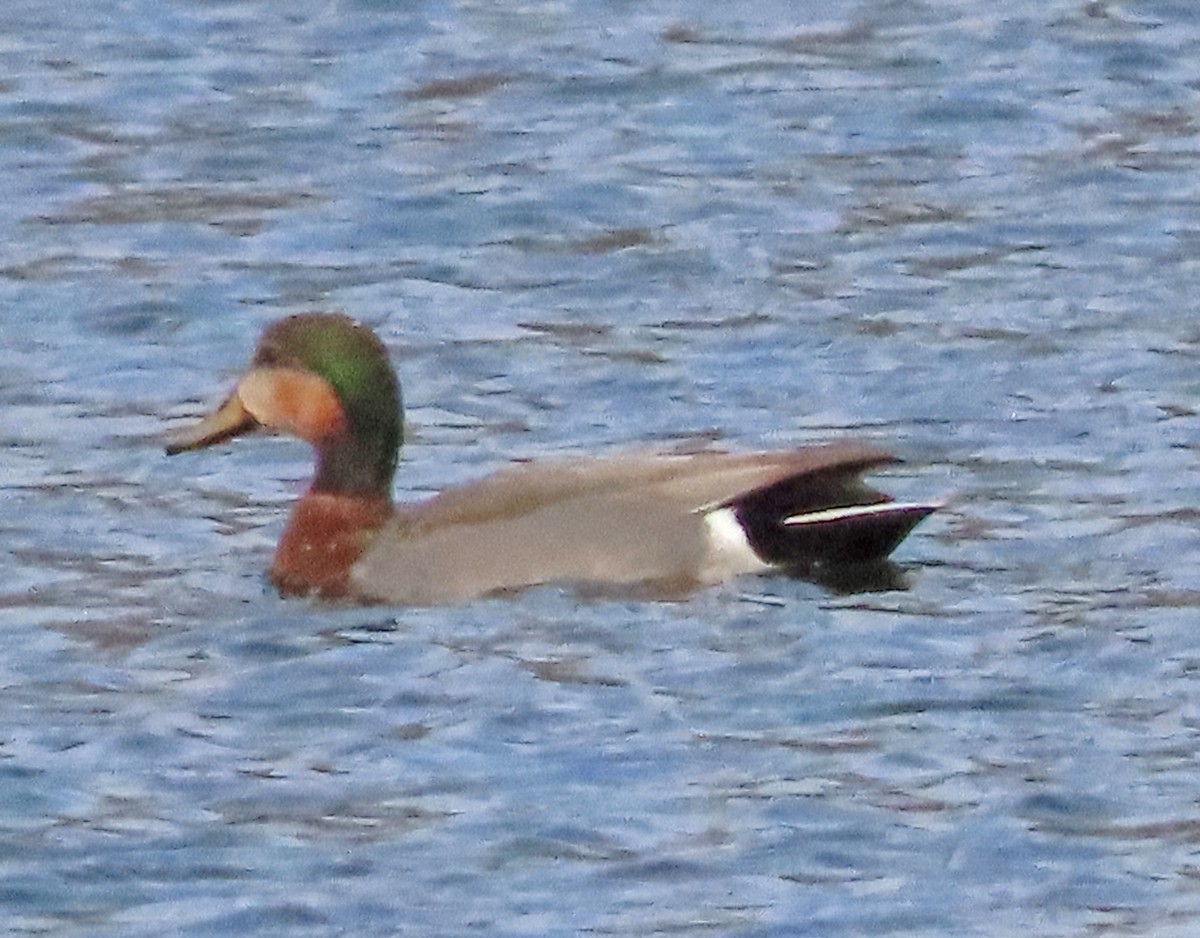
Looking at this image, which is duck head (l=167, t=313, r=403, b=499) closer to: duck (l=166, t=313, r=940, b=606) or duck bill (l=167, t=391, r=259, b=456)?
duck bill (l=167, t=391, r=259, b=456)

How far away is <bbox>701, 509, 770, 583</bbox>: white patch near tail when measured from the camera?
982 centimetres

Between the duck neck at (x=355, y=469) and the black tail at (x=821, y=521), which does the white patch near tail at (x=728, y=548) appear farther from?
the duck neck at (x=355, y=469)

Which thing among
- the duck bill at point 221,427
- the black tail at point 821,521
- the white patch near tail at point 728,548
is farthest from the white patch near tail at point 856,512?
the duck bill at point 221,427

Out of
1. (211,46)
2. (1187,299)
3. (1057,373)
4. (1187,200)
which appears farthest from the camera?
(211,46)

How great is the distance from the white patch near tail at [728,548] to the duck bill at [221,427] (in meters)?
1.40

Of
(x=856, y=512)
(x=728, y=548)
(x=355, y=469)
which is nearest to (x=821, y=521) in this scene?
(x=856, y=512)

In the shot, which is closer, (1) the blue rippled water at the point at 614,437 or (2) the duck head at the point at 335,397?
(1) the blue rippled water at the point at 614,437

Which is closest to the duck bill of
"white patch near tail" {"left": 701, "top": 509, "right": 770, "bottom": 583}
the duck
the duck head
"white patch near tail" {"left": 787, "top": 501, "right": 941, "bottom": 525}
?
the duck head

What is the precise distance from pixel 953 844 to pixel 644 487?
2.33 m

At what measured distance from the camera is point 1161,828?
783 centimetres

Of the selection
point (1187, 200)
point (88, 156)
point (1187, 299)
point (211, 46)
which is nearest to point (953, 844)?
point (1187, 299)

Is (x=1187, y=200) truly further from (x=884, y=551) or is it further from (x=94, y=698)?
(x=94, y=698)

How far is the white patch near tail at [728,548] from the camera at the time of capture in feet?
32.2

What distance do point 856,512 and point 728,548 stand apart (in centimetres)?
34
